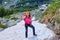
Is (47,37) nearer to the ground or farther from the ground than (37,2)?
farther from the ground

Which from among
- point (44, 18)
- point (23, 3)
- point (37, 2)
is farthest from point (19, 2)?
point (44, 18)

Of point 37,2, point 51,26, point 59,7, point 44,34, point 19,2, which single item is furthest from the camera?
point 19,2

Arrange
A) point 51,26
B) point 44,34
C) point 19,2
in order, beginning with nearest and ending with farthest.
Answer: point 44,34 → point 51,26 → point 19,2

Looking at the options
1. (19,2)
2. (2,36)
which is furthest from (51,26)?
(19,2)

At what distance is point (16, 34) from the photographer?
814 inches

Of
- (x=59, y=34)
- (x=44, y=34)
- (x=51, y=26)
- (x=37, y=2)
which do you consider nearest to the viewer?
(x=59, y=34)

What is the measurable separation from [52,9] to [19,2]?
168181mm

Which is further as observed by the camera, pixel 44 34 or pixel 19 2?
pixel 19 2

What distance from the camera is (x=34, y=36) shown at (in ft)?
61.4

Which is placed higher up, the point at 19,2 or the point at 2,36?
the point at 2,36

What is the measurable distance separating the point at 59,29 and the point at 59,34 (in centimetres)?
63

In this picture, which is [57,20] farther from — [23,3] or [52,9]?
[23,3]

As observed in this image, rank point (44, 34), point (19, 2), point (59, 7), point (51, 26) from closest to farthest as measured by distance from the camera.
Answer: point (44, 34), point (51, 26), point (59, 7), point (19, 2)

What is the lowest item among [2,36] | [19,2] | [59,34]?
[19,2]
